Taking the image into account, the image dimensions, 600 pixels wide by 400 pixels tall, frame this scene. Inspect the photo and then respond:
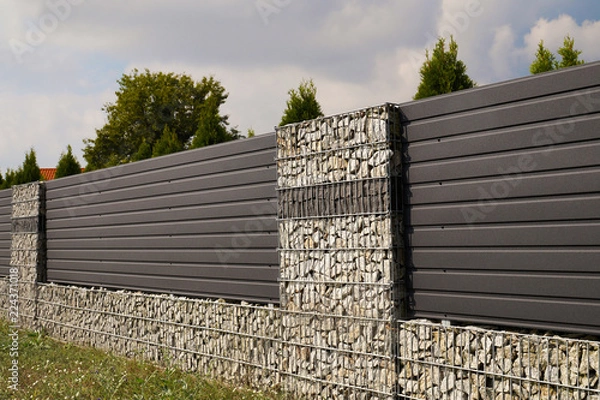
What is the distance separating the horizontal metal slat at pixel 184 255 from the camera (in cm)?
716

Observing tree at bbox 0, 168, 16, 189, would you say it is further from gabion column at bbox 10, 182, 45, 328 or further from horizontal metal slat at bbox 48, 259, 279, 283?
horizontal metal slat at bbox 48, 259, 279, 283

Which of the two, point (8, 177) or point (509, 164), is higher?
point (8, 177)

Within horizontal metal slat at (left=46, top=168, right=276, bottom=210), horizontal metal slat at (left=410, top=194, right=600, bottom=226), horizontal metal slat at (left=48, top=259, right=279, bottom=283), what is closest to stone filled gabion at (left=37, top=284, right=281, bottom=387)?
horizontal metal slat at (left=48, top=259, right=279, bottom=283)

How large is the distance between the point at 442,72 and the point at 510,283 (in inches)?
136

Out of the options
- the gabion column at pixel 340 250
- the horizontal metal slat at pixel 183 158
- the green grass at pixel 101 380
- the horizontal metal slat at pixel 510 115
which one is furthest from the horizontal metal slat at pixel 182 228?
the horizontal metal slat at pixel 510 115

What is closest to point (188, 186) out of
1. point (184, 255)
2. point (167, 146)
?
point (184, 255)

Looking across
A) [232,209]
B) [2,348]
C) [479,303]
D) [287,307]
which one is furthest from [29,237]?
[479,303]

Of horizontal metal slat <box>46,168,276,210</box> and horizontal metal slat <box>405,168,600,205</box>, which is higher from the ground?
horizontal metal slat <box>46,168,276,210</box>

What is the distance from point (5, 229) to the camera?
1407cm

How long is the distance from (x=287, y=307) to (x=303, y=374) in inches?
26.4

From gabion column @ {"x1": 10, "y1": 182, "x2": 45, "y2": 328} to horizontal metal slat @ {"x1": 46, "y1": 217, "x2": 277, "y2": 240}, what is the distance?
1.14 m

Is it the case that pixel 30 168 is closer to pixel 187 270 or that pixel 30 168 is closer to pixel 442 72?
pixel 187 270

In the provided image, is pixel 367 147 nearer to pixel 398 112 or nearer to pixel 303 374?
pixel 398 112

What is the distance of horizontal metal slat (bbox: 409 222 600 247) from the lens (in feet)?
15.0
